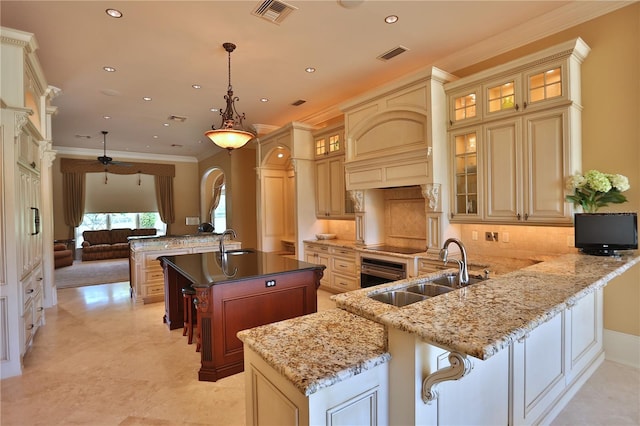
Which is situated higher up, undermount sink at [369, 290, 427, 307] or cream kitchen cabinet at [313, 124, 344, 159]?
cream kitchen cabinet at [313, 124, 344, 159]

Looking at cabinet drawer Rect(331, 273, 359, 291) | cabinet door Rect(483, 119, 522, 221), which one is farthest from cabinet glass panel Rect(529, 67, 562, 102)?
cabinet drawer Rect(331, 273, 359, 291)

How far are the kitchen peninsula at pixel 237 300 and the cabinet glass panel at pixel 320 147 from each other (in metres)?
3.03

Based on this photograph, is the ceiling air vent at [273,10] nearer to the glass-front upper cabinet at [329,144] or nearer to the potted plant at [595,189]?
the glass-front upper cabinet at [329,144]

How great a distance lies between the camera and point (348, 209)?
557 centimetres

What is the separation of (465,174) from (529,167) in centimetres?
70

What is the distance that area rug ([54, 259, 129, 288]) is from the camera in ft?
22.1

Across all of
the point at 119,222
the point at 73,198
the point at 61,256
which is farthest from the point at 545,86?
the point at 119,222

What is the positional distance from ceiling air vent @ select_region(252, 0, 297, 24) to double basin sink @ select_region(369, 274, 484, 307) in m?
2.68

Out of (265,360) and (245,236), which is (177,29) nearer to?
(265,360)

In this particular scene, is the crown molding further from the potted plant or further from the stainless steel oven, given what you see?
the stainless steel oven

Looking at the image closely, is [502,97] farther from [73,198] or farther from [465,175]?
[73,198]

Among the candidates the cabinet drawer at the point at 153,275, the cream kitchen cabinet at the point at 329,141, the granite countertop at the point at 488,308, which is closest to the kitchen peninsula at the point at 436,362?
the granite countertop at the point at 488,308

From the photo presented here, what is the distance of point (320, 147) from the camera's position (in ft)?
19.6

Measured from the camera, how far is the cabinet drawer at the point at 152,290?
508 cm
